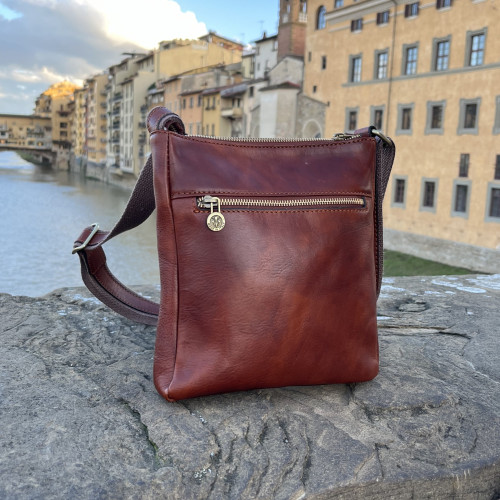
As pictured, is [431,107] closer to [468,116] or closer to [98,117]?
[468,116]

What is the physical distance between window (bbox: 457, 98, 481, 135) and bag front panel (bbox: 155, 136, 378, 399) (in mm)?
19660

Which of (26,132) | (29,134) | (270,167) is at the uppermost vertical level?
(26,132)

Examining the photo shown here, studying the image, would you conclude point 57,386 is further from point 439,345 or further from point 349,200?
point 439,345

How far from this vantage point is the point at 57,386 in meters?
1.43

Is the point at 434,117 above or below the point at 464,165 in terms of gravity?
above

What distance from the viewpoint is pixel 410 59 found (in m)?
21.8

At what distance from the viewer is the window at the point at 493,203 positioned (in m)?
18.8

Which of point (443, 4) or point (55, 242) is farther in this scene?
point (55, 242)

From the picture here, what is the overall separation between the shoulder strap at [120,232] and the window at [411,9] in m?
22.0

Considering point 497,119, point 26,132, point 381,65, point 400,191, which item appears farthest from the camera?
point 26,132

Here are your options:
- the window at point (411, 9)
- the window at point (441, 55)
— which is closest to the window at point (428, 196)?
the window at point (441, 55)

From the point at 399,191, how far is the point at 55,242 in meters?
14.5

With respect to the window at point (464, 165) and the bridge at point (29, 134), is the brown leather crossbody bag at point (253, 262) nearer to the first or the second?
the window at point (464, 165)

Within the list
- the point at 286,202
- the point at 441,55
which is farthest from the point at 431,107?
the point at 286,202
